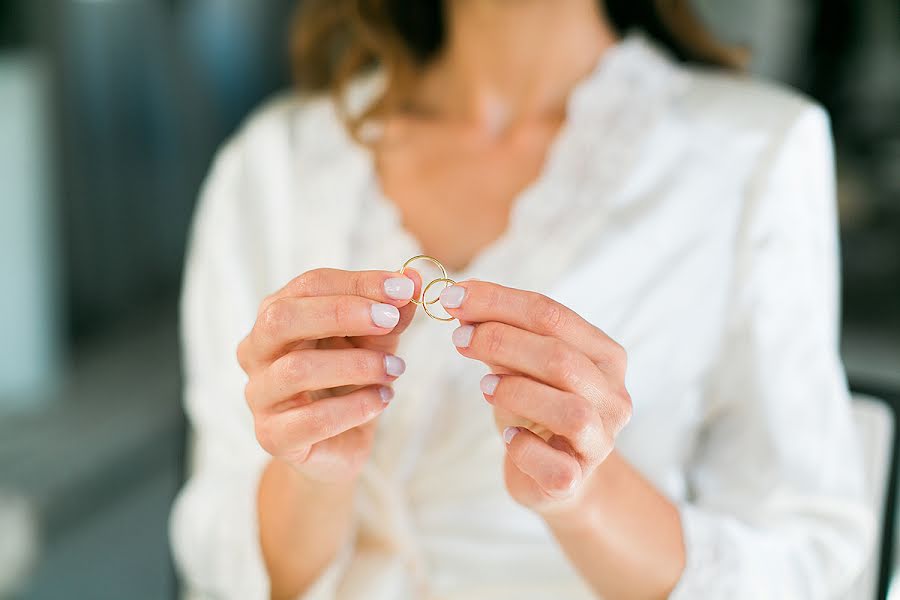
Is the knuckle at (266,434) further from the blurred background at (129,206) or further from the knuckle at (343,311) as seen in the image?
the blurred background at (129,206)

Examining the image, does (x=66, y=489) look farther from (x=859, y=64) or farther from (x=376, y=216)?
(x=859, y=64)

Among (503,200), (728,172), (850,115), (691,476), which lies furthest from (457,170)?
(850,115)

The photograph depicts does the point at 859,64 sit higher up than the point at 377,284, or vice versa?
the point at 377,284

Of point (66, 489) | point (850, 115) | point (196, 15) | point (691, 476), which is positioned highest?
point (691, 476)

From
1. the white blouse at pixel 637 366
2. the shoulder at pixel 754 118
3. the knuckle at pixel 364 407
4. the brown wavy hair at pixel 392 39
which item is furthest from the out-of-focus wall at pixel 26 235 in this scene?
the knuckle at pixel 364 407

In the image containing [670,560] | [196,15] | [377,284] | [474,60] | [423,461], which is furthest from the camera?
[196,15]

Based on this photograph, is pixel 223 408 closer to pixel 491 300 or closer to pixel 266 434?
pixel 266 434

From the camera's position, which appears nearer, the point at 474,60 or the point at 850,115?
the point at 474,60

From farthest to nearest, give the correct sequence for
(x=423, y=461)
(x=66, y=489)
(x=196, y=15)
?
1. (x=196, y=15)
2. (x=66, y=489)
3. (x=423, y=461)
